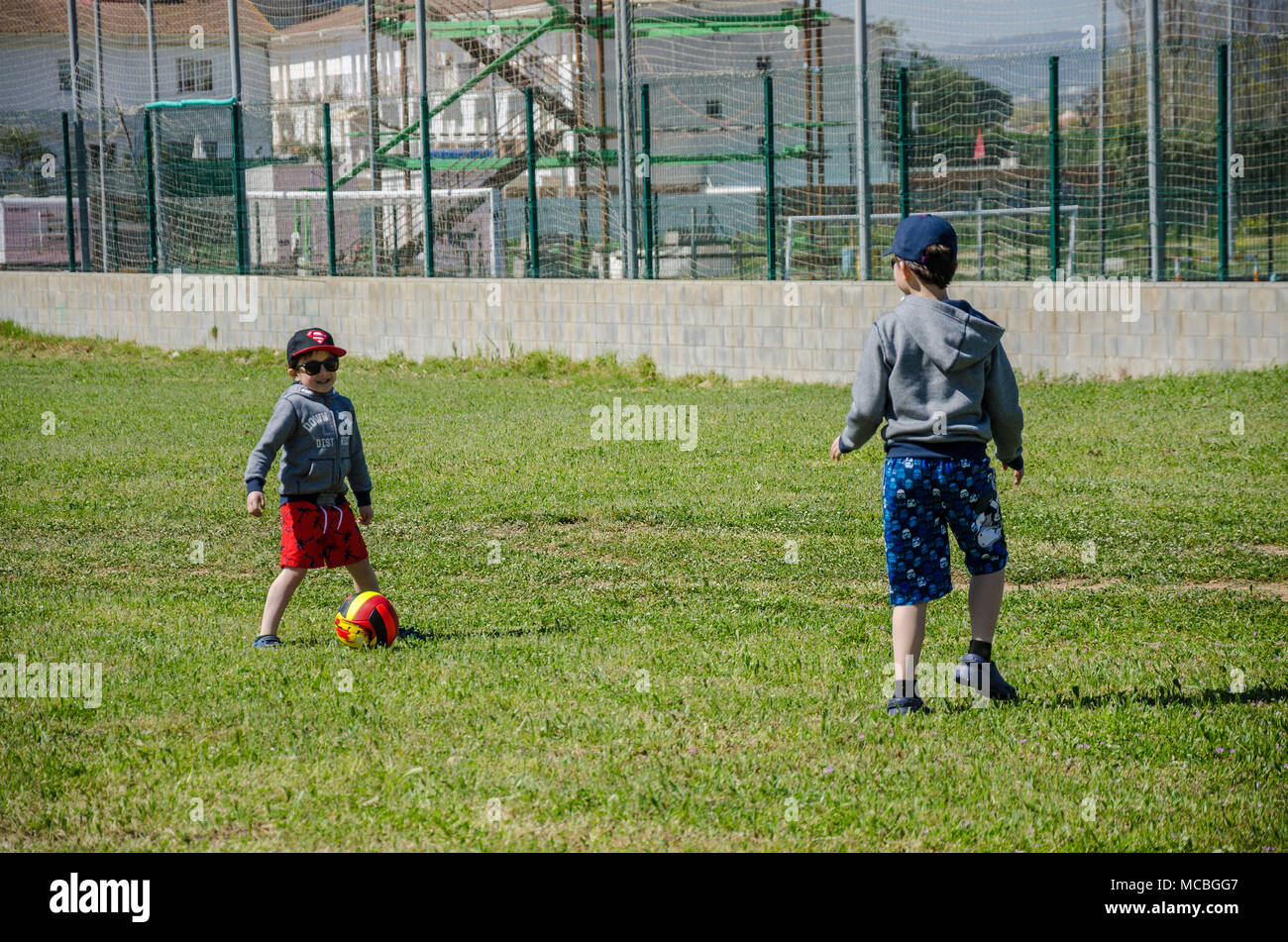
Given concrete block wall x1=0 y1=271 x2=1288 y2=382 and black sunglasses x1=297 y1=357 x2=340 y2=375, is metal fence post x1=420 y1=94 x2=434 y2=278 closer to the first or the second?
concrete block wall x1=0 y1=271 x2=1288 y2=382

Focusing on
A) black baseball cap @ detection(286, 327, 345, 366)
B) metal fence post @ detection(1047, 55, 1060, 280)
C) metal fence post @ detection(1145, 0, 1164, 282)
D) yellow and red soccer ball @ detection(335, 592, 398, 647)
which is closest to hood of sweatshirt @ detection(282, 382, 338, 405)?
black baseball cap @ detection(286, 327, 345, 366)

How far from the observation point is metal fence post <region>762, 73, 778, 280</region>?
18422mm

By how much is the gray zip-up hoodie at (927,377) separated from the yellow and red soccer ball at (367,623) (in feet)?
8.16

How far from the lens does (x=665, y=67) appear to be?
92.0 ft

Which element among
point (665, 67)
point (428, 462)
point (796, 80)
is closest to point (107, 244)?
point (665, 67)

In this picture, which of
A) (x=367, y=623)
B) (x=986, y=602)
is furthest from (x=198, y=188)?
(x=986, y=602)

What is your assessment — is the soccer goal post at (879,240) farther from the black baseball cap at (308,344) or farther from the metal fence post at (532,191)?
the black baseball cap at (308,344)

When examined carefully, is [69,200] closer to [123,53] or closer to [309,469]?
[123,53]

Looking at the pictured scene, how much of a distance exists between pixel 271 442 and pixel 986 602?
336 cm

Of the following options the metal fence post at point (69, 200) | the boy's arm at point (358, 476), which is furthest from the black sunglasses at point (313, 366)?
the metal fence post at point (69, 200)

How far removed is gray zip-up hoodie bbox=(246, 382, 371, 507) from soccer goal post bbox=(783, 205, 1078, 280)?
1233cm

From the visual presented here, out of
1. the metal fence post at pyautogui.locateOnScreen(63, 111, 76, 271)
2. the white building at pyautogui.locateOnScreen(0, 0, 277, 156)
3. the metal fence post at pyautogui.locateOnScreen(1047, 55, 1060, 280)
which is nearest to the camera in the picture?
the metal fence post at pyautogui.locateOnScreen(1047, 55, 1060, 280)

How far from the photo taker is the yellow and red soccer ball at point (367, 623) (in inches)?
262

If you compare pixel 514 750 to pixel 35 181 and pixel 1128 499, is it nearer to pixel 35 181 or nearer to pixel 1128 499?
pixel 1128 499
